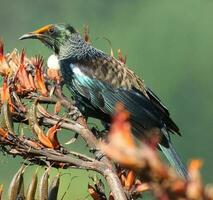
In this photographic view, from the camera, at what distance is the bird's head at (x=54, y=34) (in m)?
5.80

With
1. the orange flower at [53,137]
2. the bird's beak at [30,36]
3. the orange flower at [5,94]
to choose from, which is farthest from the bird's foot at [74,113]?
the bird's beak at [30,36]

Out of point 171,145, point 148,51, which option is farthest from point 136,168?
point 148,51

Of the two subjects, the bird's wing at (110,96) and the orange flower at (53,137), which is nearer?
the orange flower at (53,137)

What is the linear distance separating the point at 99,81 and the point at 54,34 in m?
0.43

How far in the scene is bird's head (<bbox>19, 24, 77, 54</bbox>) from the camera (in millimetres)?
5797

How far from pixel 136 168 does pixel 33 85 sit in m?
2.45

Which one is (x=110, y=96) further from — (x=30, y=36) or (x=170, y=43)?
(x=170, y=43)

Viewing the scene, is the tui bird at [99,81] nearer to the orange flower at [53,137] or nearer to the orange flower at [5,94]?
the orange flower at [5,94]

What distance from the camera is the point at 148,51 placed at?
134 feet

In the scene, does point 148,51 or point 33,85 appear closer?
point 33,85

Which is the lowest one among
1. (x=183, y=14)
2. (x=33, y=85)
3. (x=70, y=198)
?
(x=70, y=198)

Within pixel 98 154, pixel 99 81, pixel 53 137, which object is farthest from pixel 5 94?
pixel 99 81

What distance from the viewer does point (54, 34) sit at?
5828mm

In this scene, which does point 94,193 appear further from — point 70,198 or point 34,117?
point 70,198
